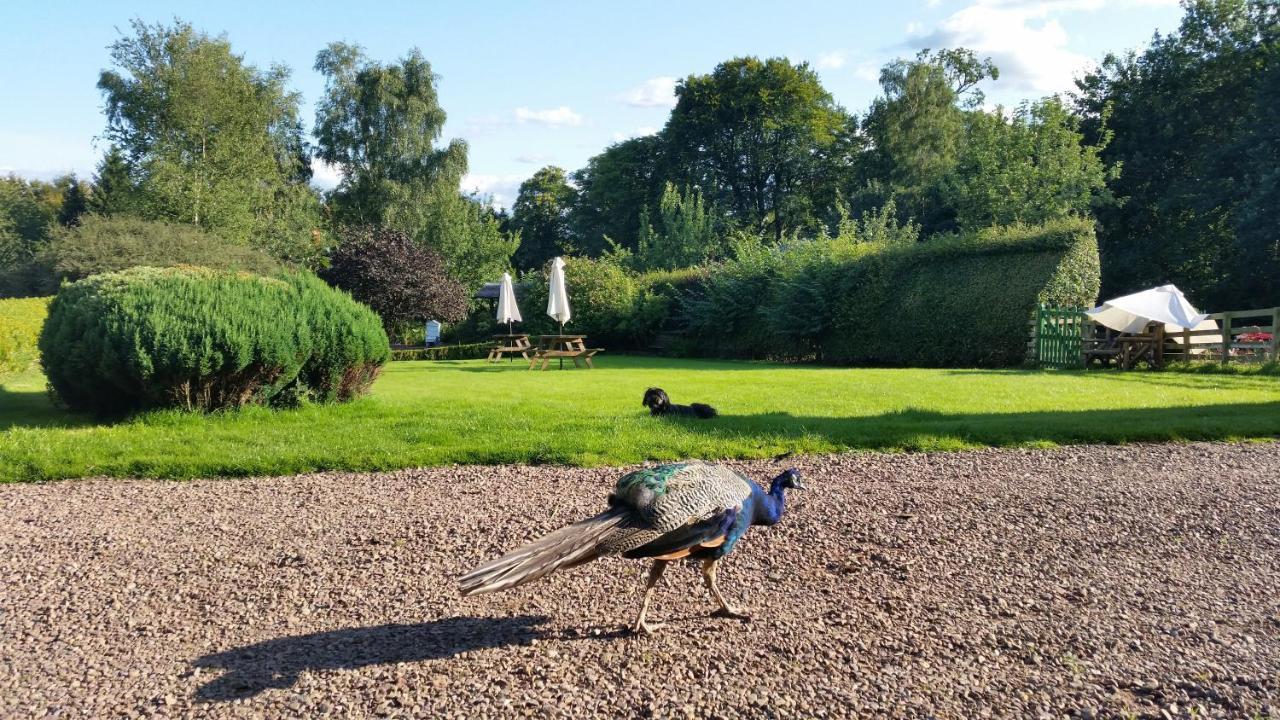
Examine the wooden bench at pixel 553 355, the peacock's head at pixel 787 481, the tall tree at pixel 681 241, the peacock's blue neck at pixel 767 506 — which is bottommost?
the peacock's blue neck at pixel 767 506

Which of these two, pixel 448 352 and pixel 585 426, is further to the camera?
pixel 448 352

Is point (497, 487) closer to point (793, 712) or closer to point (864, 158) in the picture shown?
point (793, 712)

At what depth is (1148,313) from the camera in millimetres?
18297

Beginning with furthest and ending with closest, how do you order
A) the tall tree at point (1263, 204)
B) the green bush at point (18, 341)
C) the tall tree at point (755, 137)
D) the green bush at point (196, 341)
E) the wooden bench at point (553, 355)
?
the tall tree at point (755, 137), the tall tree at point (1263, 204), the wooden bench at point (553, 355), the green bush at point (18, 341), the green bush at point (196, 341)

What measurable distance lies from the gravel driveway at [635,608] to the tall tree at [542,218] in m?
60.7

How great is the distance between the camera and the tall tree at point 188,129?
106 feet

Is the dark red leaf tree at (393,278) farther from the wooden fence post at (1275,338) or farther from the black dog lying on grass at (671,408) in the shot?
the wooden fence post at (1275,338)

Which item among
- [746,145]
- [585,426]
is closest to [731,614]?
[585,426]

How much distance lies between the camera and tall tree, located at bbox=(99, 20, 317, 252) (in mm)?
32406

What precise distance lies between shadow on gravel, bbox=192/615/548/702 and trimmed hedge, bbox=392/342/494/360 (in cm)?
2459

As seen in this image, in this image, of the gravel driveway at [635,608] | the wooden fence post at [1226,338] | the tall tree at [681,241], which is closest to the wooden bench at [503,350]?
the gravel driveway at [635,608]

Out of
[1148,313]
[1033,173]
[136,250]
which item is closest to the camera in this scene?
[1148,313]

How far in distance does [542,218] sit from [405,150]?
2906 cm

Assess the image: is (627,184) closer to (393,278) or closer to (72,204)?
(393,278)
